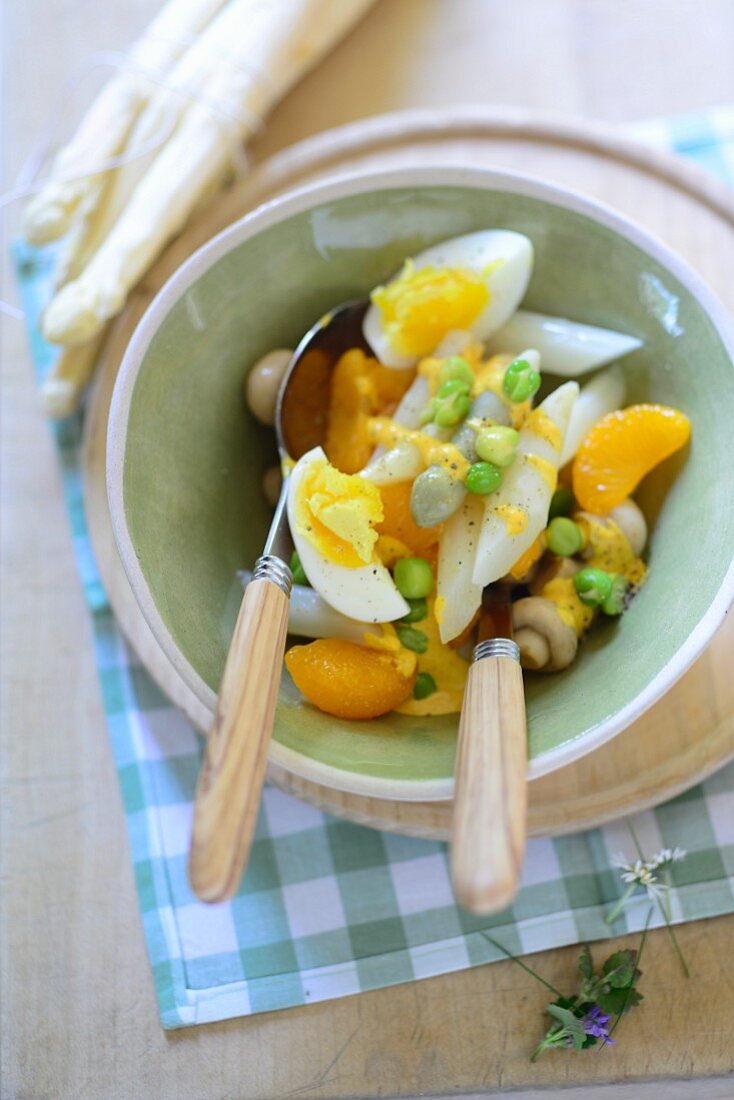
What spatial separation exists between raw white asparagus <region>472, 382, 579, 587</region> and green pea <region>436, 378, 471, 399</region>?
0.09 metres

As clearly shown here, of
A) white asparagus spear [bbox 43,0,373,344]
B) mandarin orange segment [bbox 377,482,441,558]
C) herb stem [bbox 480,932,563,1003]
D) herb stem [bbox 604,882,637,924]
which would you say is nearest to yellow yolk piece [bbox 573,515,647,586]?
mandarin orange segment [bbox 377,482,441,558]

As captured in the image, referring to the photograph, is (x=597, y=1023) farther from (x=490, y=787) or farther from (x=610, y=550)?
(x=610, y=550)

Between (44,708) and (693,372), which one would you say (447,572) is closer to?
(693,372)

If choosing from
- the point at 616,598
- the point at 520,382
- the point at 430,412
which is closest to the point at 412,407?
the point at 430,412

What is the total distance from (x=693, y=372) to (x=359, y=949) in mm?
900

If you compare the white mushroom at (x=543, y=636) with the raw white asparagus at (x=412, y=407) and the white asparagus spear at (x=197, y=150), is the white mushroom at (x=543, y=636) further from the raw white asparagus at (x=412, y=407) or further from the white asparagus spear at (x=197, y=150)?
the white asparagus spear at (x=197, y=150)

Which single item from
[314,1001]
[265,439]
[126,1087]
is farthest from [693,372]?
[126,1087]

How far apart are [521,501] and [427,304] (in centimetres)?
32

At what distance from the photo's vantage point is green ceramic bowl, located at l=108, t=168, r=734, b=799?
1077mm

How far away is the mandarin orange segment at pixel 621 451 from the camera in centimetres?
125

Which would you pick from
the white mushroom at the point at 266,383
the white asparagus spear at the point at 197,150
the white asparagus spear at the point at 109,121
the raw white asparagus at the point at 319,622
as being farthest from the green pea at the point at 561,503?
the white asparagus spear at the point at 109,121

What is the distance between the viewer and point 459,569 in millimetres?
1197

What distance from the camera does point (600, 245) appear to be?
1.29m

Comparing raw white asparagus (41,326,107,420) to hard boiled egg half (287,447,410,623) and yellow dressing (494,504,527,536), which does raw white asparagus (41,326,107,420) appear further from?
yellow dressing (494,504,527,536)
